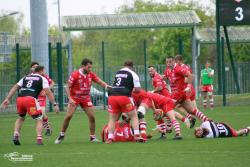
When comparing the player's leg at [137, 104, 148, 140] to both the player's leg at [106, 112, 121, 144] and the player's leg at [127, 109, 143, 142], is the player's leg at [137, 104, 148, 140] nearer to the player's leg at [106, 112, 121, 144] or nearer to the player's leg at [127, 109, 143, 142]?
the player's leg at [127, 109, 143, 142]

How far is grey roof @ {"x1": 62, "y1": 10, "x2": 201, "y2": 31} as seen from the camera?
44.7 m

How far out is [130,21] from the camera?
46.1 metres

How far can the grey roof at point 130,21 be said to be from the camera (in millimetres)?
44719

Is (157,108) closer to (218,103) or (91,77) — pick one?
(91,77)

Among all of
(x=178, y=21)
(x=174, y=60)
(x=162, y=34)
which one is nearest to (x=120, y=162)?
(x=174, y=60)

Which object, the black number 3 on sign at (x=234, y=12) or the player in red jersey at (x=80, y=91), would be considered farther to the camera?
the black number 3 on sign at (x=234, y=12)

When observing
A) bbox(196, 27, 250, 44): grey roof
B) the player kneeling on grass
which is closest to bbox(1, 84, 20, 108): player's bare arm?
the player kneeling on grass

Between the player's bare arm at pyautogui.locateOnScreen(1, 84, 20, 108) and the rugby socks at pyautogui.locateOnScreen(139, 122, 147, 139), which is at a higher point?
the player's bare arm at pyautogui.locateOnScreen(1, 84, 20, 108)

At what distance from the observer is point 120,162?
1532 centimetres

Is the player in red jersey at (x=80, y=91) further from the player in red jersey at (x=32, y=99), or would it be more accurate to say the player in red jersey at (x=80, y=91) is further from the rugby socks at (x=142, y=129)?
the rugby socks at (x=142, y=129)

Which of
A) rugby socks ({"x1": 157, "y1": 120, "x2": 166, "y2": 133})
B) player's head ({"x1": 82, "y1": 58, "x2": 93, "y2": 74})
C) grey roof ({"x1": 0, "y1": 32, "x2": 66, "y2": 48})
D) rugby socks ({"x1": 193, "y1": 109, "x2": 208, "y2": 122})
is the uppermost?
grey roof ({"x1": 0, "y1": 32, "x2": 66, "y2": 48})

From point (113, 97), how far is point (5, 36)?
860 inches

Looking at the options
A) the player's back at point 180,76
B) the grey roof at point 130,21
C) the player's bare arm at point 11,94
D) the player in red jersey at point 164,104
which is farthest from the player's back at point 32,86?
the grey roof at point 130,21

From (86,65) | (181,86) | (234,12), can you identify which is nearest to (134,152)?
(86,65)
